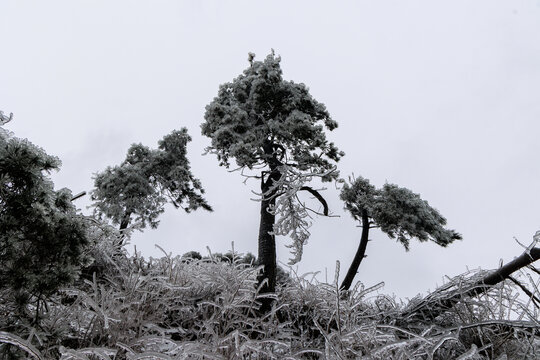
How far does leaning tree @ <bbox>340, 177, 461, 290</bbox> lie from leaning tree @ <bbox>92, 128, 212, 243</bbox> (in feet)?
26.7

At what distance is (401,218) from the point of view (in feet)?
47.3

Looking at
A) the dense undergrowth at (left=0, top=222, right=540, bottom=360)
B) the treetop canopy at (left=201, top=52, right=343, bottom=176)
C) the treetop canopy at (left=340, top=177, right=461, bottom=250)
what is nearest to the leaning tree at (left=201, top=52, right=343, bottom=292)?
the treetop canopy at (left=201, top=52, right=343, bottom=176)

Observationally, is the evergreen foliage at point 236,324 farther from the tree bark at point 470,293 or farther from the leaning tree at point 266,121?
the leaning tree at point 266,121

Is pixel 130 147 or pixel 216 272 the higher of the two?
pixel 130 147

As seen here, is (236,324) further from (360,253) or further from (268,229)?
(360,253)

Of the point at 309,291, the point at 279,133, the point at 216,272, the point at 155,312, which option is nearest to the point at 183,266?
the point at 216,272

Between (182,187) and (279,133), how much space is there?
9.86m

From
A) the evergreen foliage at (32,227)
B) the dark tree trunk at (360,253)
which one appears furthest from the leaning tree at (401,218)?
the evergreen foliage at (32,227)

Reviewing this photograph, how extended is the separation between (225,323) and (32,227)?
1594 mm

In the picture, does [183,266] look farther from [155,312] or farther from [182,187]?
[182,187]

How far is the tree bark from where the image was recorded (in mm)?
2833

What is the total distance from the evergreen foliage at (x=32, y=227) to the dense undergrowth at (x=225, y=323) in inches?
8.8

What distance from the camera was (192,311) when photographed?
3.35 m

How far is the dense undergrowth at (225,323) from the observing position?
2180mm
